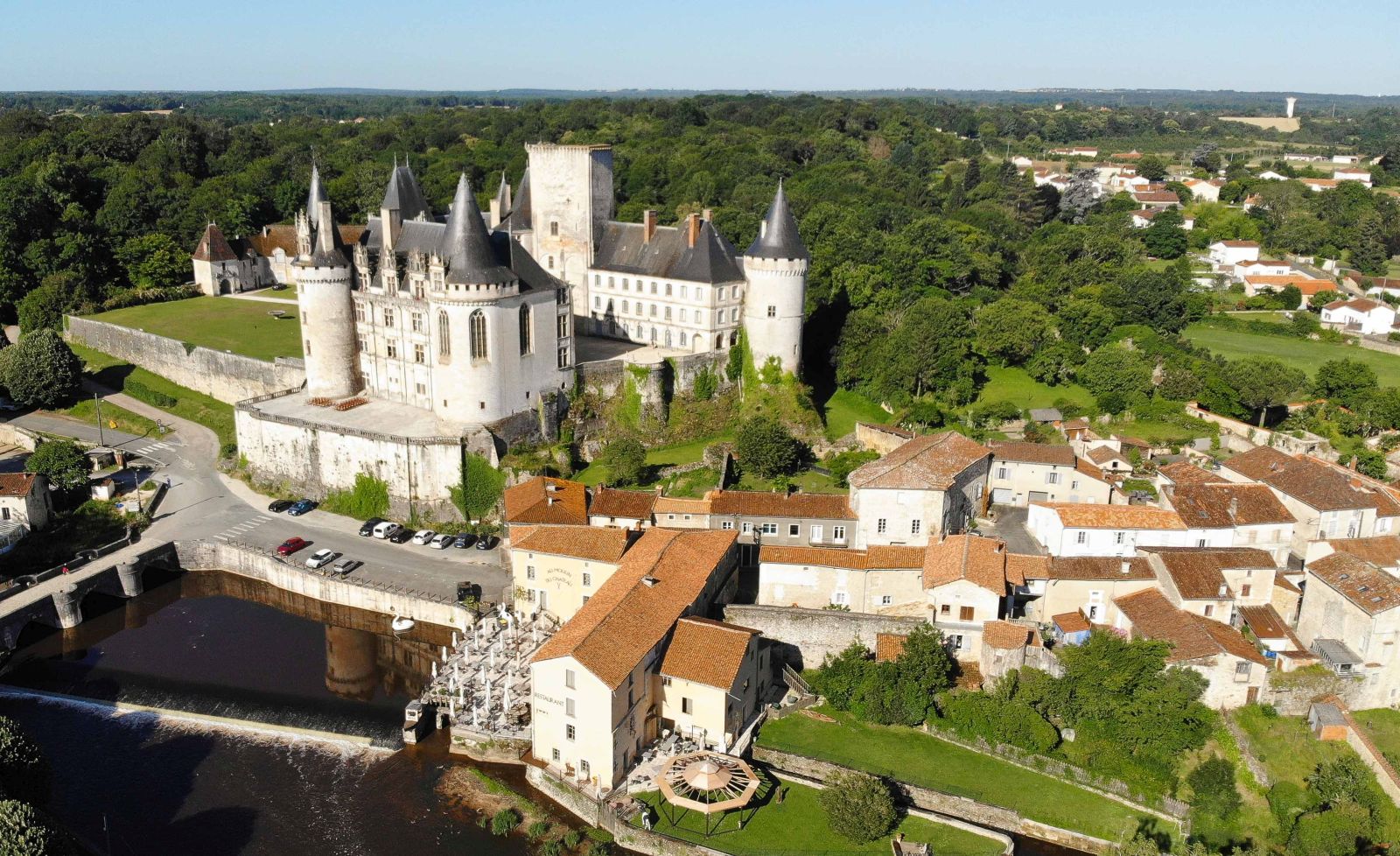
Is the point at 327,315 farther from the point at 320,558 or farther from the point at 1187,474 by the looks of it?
the point at 1187,474

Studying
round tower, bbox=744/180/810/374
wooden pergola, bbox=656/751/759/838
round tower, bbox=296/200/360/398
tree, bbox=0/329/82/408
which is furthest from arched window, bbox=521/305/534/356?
tree, bbox=0/329/82/408

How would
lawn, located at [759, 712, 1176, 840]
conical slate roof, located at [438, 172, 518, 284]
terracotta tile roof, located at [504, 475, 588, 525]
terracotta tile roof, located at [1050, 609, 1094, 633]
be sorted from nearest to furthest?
lawn, located at [759, 712, 1176, 840], terracotta tile roof, located at [1050, 609, 1094, 633], terracotta tile roof, located at [504, 475, 588, 525], conical slate roof, located at [438, 172, 518, 284]

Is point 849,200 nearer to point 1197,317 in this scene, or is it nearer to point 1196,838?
Answer: point 1197,317

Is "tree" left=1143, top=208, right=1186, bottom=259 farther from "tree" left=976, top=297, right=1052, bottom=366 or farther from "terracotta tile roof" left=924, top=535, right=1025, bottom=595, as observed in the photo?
"terracotta tile roof" left=924, top=535, right=1025, bottom=595

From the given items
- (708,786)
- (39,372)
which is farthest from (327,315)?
(708,786)

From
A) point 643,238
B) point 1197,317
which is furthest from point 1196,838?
point 1197,317

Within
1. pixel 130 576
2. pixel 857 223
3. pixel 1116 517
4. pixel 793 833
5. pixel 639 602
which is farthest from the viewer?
pixel 857 223
